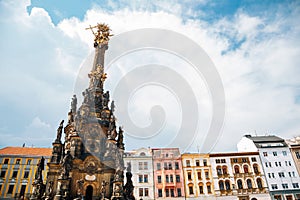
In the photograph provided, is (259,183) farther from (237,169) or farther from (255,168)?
(237,169)

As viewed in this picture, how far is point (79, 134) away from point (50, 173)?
14.3 ft

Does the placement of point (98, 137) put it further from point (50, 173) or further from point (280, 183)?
point (280, 183)

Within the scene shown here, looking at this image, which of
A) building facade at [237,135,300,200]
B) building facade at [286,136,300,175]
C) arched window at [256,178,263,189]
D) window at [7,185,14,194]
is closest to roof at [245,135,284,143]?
building facade at [237,135,300,200]

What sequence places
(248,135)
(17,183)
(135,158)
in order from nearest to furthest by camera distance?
(17,183)
(135,158)
(248,135)

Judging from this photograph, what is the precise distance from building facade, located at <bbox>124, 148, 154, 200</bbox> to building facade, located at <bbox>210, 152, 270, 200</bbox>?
461 inches

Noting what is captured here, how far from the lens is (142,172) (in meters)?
36.9

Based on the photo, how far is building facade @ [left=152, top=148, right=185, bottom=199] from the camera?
116 ft

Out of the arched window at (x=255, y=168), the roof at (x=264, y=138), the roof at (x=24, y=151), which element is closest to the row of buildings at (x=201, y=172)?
the roof at (x=24, y=151)

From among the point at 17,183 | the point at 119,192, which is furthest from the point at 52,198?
the point at 17,183

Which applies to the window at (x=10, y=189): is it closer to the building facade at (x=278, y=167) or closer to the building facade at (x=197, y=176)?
the building facade at (x=197, y=176)

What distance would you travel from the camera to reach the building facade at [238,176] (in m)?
35.5

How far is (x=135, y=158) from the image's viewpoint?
3788 centimetres

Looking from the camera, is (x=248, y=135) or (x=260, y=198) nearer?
(x=260, y=198)

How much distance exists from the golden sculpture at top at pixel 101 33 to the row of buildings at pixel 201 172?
69.6 feet
